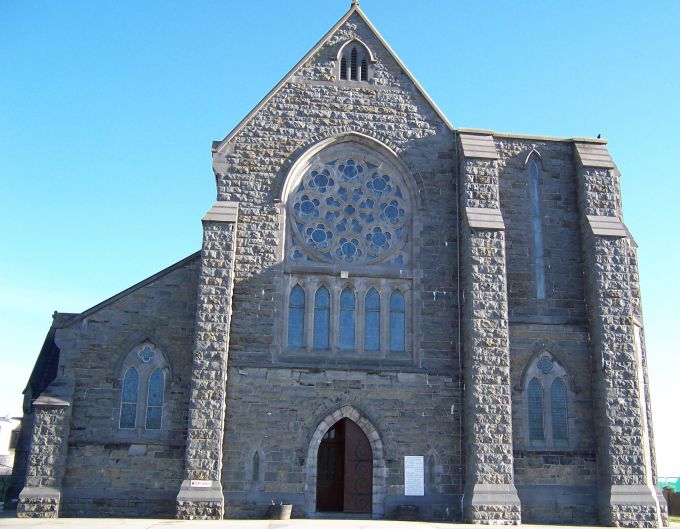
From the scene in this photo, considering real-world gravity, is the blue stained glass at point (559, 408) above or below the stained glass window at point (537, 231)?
below

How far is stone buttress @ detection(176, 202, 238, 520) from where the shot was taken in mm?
18656

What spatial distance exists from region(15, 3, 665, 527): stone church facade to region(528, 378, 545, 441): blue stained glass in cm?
4

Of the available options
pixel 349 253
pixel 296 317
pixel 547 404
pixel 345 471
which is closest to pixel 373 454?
pixel 345 471

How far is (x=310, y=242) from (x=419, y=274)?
3255 mm

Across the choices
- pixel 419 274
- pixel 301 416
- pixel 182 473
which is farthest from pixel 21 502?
pixel 419 274

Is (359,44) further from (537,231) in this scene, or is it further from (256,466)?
(256,466)

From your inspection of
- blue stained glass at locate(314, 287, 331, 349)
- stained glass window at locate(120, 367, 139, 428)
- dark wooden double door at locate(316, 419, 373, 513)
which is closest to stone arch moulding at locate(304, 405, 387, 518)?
dark wooden double door at locate(316, 419, 373, 513)

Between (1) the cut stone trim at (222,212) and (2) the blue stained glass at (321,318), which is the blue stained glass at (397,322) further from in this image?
(1) the cut stone trim at (222,212)

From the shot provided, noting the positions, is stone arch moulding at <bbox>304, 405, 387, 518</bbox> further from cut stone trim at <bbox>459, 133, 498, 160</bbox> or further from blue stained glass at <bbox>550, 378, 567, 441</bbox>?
cut stone trim at <bbox>459, 133, 498, 160</bbox>

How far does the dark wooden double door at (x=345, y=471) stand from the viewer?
65.5 ft

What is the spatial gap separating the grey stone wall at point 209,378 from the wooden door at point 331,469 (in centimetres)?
295

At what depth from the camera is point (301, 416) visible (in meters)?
20.0

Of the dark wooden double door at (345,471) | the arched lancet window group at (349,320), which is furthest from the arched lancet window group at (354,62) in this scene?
the dark wooden double door at (345,471)

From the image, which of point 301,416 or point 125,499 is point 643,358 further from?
point 125,499
